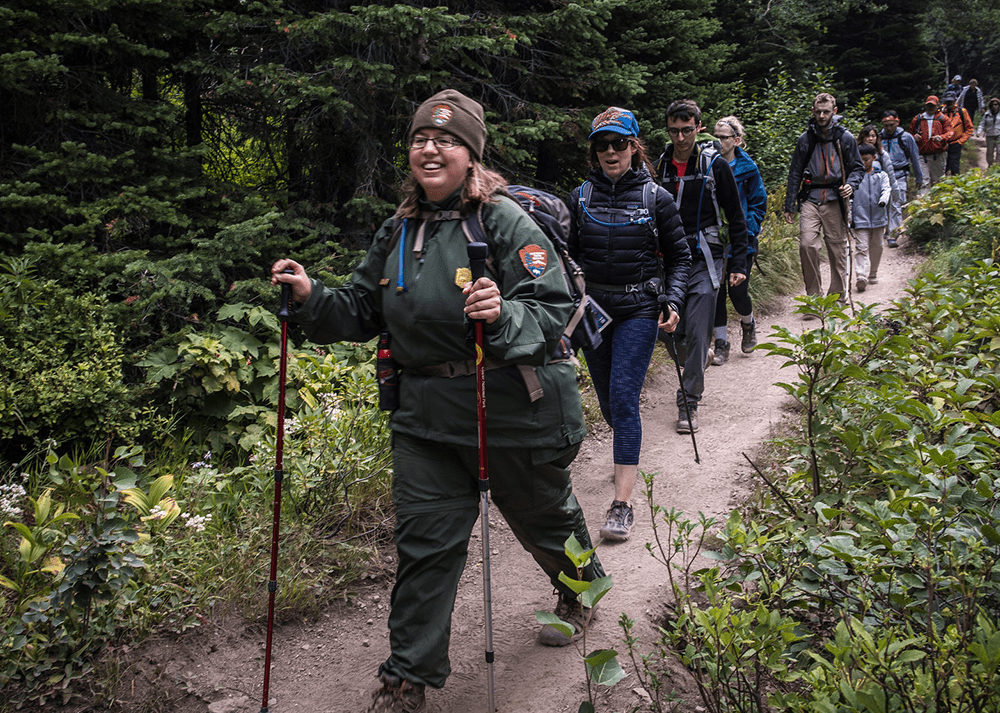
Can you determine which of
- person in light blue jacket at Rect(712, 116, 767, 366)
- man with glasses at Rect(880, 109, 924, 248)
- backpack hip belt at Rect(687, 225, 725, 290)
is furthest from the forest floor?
man with glasses at Rect(880, 109, 924, 248)

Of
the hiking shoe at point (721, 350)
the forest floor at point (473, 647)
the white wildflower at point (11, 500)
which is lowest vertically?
the forest floor at point (473, 647)

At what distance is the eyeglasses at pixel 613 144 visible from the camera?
493 cm

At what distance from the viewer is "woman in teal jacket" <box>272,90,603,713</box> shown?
3.14 metres

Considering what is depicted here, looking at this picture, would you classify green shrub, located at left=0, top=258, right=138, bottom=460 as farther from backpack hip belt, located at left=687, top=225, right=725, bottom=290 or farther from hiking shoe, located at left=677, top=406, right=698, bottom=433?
backpack hip belt, located at left=687, top=225, right=725, bottom=290

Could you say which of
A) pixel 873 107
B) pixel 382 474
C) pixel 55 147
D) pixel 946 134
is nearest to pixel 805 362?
pixel 382 474

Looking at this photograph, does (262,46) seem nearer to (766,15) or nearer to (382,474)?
(382,474)

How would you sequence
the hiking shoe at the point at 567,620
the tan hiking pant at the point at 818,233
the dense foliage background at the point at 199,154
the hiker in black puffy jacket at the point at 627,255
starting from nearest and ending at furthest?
the hiking shoe at the point at 567,620 → the hiker in black puffy jacket at the point at 627,255 → the dense foliage background at the point at 199,154 → the tan hiking pant at the point at 818,233

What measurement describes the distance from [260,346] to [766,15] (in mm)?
16559

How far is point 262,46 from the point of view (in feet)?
22.2

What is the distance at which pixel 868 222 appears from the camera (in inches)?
451

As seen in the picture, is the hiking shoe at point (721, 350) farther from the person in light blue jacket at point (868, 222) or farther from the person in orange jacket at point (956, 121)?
the person in orange jacket at point (956, 121)

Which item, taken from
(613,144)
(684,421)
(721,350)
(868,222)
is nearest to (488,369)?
(613,144)

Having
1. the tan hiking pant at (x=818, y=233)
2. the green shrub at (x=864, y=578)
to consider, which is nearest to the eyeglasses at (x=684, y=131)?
the green shrub at (x=864, y=578)

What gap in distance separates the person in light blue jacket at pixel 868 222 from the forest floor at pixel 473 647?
7050 millimetres
